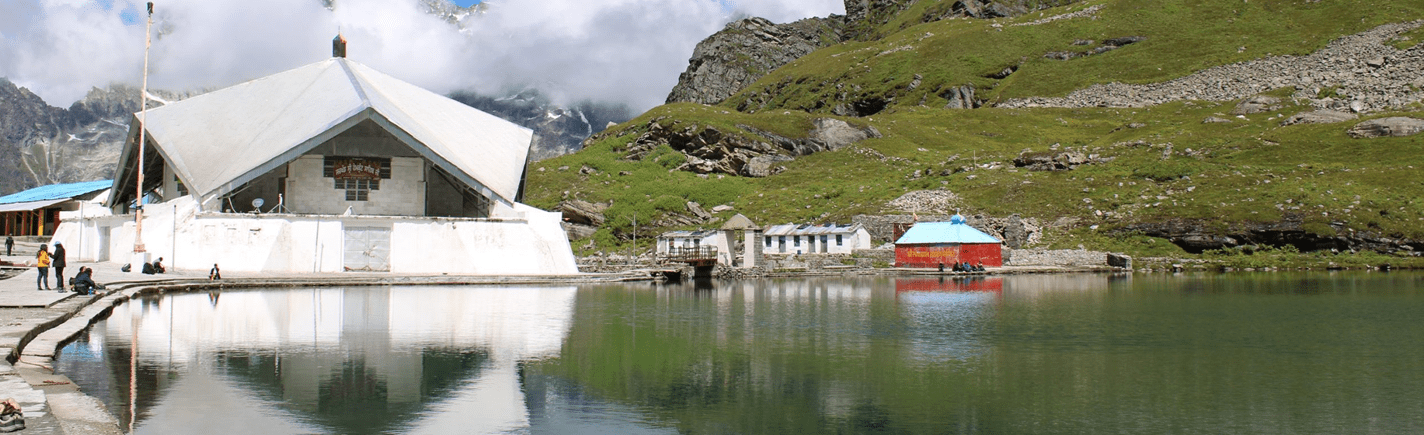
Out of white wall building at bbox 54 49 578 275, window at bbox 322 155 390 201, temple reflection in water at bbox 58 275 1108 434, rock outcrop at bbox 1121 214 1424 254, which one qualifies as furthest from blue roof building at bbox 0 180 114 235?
rock outcrop at bbox 1121 214 1424 254

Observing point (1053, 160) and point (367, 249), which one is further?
point (1053, 160)

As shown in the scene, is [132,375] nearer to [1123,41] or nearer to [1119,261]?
[1119,261]

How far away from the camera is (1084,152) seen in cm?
8719

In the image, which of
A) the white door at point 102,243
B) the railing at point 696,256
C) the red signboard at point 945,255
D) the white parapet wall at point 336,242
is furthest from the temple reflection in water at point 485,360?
the red signboard at point 945,255

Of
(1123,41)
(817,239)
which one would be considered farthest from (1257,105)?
(817,239)

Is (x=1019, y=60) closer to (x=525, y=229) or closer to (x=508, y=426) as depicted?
(x=525, y=229)

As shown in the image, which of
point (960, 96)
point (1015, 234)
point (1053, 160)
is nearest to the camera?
point (1015, 234)

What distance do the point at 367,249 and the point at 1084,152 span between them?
64519 millimetres

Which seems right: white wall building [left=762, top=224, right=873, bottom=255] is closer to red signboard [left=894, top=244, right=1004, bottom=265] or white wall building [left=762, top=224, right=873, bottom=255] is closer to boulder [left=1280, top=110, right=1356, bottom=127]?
red signboard [left=894, top=244, right=1004, bottom=265]

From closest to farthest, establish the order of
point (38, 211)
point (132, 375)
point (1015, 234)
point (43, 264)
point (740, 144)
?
point (132, 375), point (43, 264), point (38, 211), point (1015, 234), point (740, 144)

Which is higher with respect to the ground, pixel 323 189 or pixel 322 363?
pixel 323 189

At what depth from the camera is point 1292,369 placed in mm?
16984

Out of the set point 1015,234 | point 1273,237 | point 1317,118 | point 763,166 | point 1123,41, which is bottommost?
point 1273,237

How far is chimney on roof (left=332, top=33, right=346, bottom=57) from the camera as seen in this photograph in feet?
173
